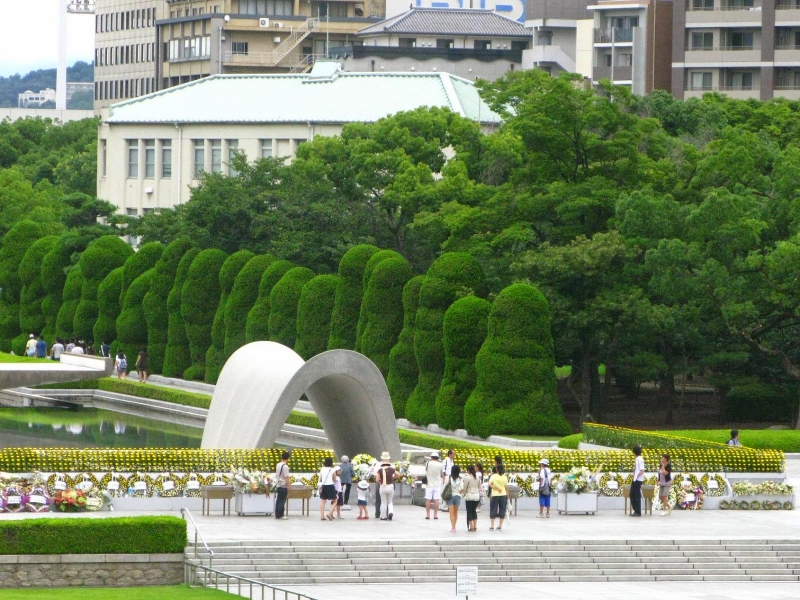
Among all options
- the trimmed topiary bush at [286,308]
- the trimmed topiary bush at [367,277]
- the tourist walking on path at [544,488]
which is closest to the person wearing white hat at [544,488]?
the tourist walking on path at [544,488]

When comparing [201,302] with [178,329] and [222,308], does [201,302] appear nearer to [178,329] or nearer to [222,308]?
[222,308]

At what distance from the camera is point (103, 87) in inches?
6457

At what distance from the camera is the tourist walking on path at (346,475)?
36.4 metres

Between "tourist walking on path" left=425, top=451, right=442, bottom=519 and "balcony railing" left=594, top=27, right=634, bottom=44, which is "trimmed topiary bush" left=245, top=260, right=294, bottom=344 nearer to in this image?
"tourist walking on path" left=425, top=451, right=442, bottom=519

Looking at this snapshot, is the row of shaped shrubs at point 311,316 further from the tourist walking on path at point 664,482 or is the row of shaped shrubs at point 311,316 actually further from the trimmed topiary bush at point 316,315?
the tourist walking on path at point 664,482

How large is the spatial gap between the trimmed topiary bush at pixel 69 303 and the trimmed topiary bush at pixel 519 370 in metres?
29.8

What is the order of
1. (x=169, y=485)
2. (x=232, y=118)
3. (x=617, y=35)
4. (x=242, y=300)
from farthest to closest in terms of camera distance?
(x=617, y=35)
(x=232, y=118)
(x=242, y=300)
(x=169, y=485)

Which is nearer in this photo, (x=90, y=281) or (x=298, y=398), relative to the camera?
(x=298, y=398)

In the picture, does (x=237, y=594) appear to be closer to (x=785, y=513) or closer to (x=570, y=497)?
(x=570, y=497)

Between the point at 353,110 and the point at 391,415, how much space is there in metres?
51.6

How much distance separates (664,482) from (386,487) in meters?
6.28

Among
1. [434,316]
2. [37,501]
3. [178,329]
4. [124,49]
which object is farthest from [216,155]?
[124,49]

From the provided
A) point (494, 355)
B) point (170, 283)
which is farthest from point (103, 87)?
point (494, 355)

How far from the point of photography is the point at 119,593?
2959cm
